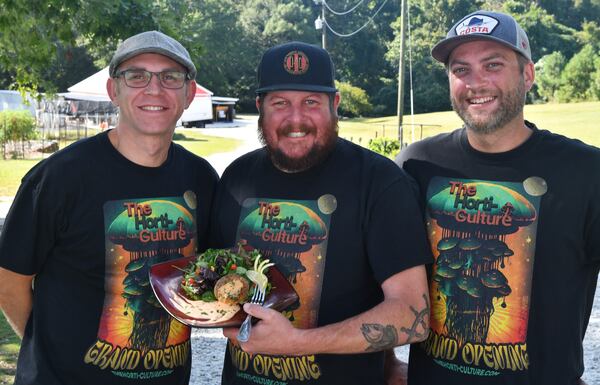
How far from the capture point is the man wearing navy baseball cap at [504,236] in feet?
10.2

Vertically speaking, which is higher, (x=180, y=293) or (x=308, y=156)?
(x=308, y=156)

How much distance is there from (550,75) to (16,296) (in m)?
69.1

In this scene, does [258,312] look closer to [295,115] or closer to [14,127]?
Result: [295,115]

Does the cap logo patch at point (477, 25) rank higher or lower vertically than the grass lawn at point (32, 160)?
higher

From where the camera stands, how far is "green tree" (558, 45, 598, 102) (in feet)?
202

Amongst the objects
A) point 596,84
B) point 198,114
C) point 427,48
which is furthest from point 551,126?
point 427,48

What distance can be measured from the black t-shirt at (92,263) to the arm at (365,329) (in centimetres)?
59

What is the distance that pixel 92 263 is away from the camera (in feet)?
10.9

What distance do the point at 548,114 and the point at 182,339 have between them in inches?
1975

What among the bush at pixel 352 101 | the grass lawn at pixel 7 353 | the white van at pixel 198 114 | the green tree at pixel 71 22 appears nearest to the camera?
the grass lawn at pixel 7 353

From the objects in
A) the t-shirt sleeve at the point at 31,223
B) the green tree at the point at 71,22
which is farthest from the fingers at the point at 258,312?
the green tree at the point at 71,22

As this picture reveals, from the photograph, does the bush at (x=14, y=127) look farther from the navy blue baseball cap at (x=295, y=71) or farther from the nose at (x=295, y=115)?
the nose at (x=295, y=115)

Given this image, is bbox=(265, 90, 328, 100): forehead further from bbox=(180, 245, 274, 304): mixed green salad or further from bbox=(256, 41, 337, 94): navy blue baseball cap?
bbox=(180, 245, 274, 304): mixed green salad

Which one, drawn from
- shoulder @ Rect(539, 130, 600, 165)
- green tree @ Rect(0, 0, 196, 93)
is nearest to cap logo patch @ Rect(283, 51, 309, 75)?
shoulder @ Rect(539, 130, 600, 165)
